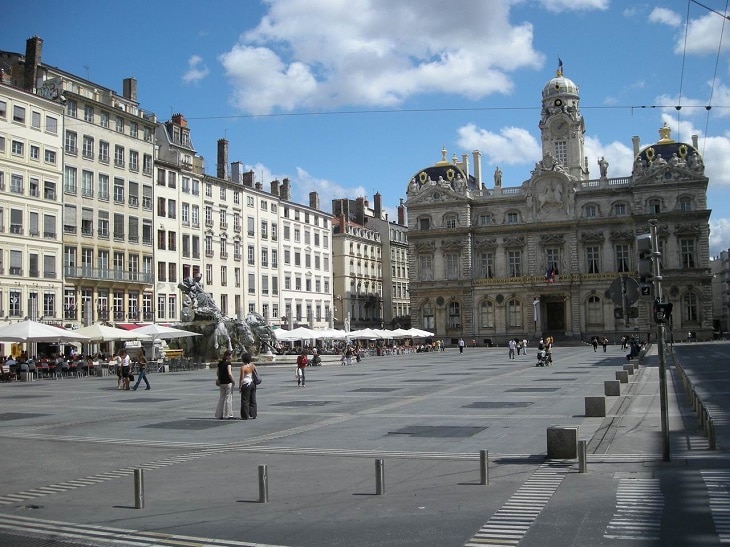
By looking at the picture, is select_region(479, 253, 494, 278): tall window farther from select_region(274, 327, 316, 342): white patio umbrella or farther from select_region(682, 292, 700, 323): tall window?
select_region(274, 327, 316, 342): white patio umbrella

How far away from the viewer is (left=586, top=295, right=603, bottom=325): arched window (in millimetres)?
94000

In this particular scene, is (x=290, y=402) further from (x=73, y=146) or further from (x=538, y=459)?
(x=73, y=146)

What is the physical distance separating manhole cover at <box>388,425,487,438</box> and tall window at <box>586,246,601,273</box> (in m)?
80.9

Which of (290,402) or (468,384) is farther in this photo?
(468,384)

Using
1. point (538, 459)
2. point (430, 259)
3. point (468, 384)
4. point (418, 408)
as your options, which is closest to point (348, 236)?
point (430, 259)

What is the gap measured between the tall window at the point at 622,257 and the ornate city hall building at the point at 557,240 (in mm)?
163

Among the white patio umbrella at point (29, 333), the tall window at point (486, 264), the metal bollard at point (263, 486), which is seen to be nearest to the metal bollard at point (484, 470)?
the metal bollard at point (263, 486)

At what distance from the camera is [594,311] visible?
3718 inches

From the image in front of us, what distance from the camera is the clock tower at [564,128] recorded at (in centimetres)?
9994

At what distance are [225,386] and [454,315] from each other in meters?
80.9

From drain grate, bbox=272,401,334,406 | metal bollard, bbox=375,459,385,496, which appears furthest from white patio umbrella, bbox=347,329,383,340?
metal bollard, bbox=375,459,385,496

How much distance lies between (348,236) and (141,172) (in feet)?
137

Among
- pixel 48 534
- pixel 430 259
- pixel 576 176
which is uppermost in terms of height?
pixel 576 176

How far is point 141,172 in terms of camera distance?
6525cm
